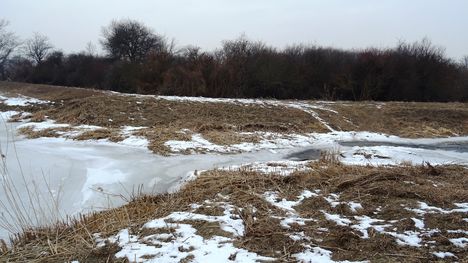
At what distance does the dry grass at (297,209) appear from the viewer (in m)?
4.15

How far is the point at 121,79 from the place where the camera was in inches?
1151

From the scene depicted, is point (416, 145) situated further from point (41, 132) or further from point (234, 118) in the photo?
point (41, 132)

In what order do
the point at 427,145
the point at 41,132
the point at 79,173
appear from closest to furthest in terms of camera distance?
the point at 79,173 < the point at 41,132 < the point at 427,145

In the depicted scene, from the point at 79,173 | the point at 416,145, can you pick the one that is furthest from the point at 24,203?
the point at 416,145

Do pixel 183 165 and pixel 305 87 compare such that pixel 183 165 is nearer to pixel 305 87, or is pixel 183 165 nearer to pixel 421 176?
pixel 421 176

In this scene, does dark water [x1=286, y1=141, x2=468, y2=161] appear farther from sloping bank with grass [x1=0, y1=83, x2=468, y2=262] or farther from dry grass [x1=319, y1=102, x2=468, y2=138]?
dry grass [x1=319, y1=102, x2=468, y2=138]

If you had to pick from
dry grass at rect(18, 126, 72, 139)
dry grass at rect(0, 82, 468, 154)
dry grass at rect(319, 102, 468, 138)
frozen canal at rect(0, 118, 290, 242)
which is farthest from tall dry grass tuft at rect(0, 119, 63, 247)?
dry grass at rect(319, 102, 468, 138)

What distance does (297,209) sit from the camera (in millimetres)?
5262

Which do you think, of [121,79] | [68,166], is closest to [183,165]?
[68,166]

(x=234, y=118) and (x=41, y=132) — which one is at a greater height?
(x=234, y=118)

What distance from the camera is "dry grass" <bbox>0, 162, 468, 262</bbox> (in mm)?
4152

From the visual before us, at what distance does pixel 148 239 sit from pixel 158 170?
4343mm

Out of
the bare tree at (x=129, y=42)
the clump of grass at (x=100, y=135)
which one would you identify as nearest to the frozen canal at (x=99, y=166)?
the clump of grass at (x=100, y=135)

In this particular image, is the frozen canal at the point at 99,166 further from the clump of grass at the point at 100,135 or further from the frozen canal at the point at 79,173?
the clump of grass at the point at 100,135
